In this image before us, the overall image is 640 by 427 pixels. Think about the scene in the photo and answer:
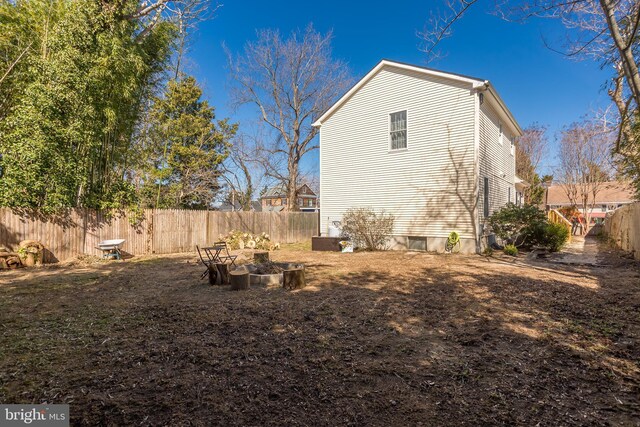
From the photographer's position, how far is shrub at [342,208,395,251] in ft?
40.7

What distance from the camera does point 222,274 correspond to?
643 centimetres

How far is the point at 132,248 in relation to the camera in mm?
11281

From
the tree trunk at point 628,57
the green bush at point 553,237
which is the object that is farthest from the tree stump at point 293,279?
the green bush at point 553,237

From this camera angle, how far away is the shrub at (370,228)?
1241 centimetres

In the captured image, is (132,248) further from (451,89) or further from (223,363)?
(451,89)

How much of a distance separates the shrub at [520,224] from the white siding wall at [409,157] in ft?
3.83

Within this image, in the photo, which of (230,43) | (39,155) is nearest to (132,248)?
(39,155)

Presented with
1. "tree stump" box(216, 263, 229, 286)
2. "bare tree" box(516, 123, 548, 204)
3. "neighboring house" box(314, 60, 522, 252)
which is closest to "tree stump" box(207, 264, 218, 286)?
"tree stump" box(216, 263, 229, 286)

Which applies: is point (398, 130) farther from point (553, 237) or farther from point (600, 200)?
point (600, 200)

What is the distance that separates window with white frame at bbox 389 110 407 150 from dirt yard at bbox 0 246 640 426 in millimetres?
7382

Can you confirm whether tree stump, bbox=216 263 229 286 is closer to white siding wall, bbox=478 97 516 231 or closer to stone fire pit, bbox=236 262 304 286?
stone fire pit, bbox=236 262 304 286

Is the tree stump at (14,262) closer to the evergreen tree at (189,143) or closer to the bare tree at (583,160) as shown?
the evergreen tree at (189,143)

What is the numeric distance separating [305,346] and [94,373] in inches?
76.1

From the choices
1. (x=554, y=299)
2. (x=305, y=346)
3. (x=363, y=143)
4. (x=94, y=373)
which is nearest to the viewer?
(x=94, y=373)
